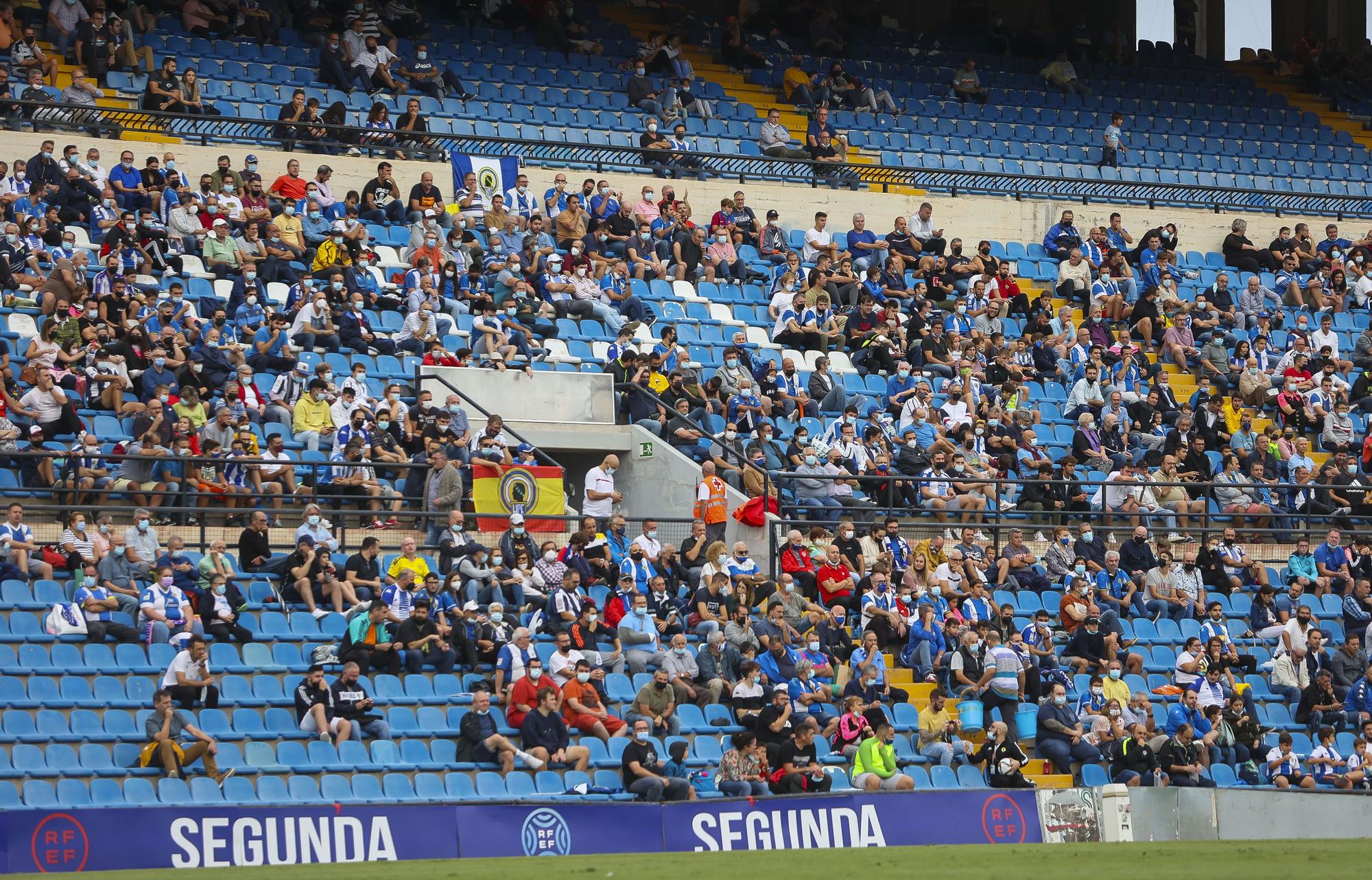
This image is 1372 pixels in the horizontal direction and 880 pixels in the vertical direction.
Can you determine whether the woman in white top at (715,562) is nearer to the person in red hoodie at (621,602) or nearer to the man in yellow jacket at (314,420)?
the person in red hoodie at (621,602)

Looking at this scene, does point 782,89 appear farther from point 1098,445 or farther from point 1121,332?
point 1098,445

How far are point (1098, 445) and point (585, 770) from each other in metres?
9.40

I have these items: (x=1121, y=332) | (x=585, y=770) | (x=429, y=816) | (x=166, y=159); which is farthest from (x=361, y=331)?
(x=1121, y=332)

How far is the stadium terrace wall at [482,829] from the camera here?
13461 mm

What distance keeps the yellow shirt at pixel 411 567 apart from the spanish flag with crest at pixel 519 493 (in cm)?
127

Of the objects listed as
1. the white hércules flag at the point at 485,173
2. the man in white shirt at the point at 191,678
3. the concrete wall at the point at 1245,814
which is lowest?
the concrete wall at the point at 1245,814

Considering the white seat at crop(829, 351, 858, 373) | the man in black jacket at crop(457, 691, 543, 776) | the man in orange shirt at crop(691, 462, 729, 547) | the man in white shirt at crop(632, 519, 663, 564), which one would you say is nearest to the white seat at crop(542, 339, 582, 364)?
the man in orange shirt at crop(691, 462, 729, 547)

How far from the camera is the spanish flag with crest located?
19.5 m

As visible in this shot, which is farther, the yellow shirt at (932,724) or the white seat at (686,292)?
the white seat at (686,292)

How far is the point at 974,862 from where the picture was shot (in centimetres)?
1284

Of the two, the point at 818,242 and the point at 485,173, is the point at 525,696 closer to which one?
the point at 485,173

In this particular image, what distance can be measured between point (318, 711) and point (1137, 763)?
7.52m

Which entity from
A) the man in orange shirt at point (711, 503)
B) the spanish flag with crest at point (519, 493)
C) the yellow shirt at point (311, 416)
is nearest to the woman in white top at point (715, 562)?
the man in orange shirt at point (711, 503)

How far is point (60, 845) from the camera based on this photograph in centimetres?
1334
